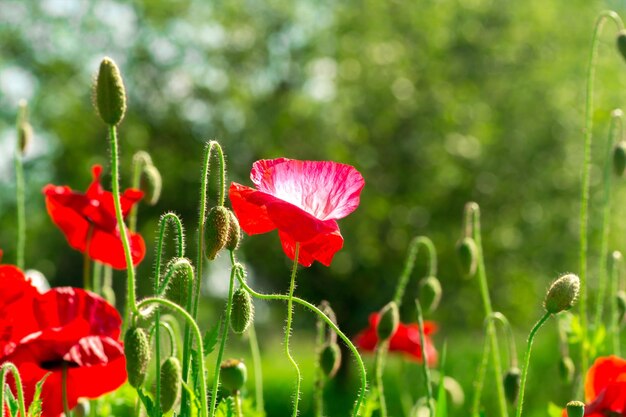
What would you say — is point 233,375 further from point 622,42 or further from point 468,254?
point 622,42

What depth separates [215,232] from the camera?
1.24 m

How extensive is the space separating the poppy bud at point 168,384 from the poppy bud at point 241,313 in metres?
0.14

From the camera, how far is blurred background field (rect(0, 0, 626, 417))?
10875 millimetres

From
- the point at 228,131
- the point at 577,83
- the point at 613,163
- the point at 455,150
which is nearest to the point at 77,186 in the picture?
the point at 228,131

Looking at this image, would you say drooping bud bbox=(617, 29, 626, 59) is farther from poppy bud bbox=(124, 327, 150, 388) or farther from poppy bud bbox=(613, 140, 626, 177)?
poppy bud bbox=(124, 327, 150, 388)

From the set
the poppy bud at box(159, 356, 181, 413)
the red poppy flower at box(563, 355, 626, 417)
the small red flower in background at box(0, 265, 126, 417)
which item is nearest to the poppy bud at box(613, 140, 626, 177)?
the red poppy flower at box(563, 355, 626, 417)

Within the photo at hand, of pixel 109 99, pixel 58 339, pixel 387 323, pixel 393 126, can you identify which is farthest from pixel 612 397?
pixel 393 126

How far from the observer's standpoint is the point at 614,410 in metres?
1.63

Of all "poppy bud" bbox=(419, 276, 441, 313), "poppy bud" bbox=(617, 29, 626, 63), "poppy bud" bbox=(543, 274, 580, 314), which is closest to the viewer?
"poppy bud" bbox=(543, 274, 580, 314)

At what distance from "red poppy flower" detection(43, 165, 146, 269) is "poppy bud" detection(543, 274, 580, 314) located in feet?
2.62

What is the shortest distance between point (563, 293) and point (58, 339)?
0.67 meters

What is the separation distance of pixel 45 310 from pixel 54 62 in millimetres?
13280

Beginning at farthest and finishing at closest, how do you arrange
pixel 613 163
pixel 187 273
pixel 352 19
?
pixel 352 19
pixel 613 163
pixel 187 273

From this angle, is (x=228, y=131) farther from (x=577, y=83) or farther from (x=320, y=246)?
(x=320, y=246)
